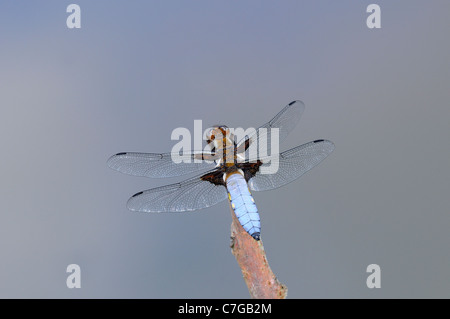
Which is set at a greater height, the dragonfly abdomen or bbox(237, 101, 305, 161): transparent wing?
bbox(237, 101, 305, 161): transparent wing

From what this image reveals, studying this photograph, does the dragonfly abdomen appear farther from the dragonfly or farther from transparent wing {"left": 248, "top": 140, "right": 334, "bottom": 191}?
transparent wing {"left": 248, "top": 140, "right": 334, "bottom": 191}

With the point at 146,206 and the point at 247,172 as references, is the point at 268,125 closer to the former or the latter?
the point at 247,172

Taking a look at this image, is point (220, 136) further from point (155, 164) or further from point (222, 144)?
point (155, 164)

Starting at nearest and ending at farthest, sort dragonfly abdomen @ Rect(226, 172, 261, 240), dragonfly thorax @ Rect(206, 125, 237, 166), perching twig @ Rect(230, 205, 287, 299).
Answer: perching twig @ Rect(230, 205, 287, 299), dragonfly abdomen @ Rect(226, 172, 261, 240), dragonfly thorax @ Rect(206, 125, 237, 166)

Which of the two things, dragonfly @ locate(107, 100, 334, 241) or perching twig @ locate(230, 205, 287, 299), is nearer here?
perching twig @ locate(230, 205, 287, 299)

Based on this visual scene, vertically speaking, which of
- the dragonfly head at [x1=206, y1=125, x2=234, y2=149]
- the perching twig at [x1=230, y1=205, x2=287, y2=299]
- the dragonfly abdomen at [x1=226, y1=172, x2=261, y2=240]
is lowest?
the perching twig at [x1=230, y1=205, x2=287, y2=299]

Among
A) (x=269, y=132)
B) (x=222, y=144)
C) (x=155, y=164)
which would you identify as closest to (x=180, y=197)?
(x=155, y=164)

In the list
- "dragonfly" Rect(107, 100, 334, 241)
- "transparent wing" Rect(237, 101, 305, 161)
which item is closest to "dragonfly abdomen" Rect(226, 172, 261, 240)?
"dragonfly" Rect(107, 100, 334, 241)
